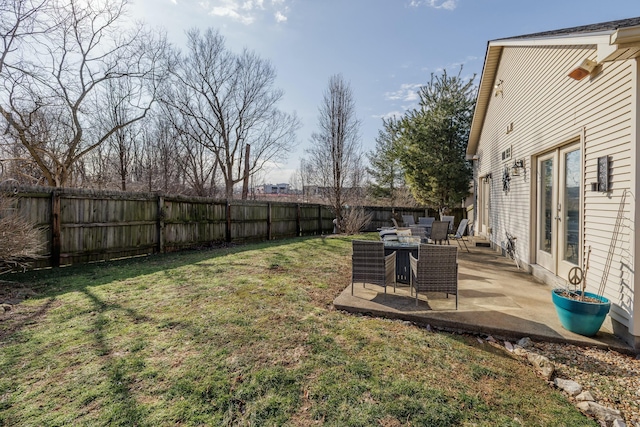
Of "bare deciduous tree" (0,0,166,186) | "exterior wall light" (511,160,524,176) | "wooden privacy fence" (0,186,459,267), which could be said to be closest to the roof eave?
"exterior wall light" (511,160,524,176)

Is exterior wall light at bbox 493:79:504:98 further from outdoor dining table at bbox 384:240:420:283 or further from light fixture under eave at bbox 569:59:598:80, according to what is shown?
outdoor dining table at bbox 384:240:420:283

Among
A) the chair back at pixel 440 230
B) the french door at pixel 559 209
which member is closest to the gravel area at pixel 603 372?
the french door at pixel 559 209

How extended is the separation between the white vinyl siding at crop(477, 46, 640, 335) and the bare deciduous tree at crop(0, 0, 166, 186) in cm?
1285

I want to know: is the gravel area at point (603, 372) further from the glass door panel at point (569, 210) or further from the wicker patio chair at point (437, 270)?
the glass door panel at point (569, 210)

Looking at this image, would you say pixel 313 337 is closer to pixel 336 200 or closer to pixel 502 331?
pixel 502 331

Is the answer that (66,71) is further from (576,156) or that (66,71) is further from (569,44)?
(576,156)

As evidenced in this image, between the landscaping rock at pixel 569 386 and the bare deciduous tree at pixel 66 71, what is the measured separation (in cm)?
1369

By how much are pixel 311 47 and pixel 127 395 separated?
10.8m

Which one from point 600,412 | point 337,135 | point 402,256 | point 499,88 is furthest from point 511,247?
point 337,135

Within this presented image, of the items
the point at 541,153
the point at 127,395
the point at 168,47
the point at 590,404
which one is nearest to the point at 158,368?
the point at 127,395

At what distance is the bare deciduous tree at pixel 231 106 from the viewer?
17.1 m

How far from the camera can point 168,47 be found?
1304 cm

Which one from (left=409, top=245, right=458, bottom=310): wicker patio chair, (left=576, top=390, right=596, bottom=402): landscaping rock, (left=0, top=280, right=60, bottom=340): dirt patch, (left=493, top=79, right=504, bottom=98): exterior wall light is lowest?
(left=576, top=390, right=596, bottom=402): landscaping rock

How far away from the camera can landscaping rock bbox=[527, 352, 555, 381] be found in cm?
250
